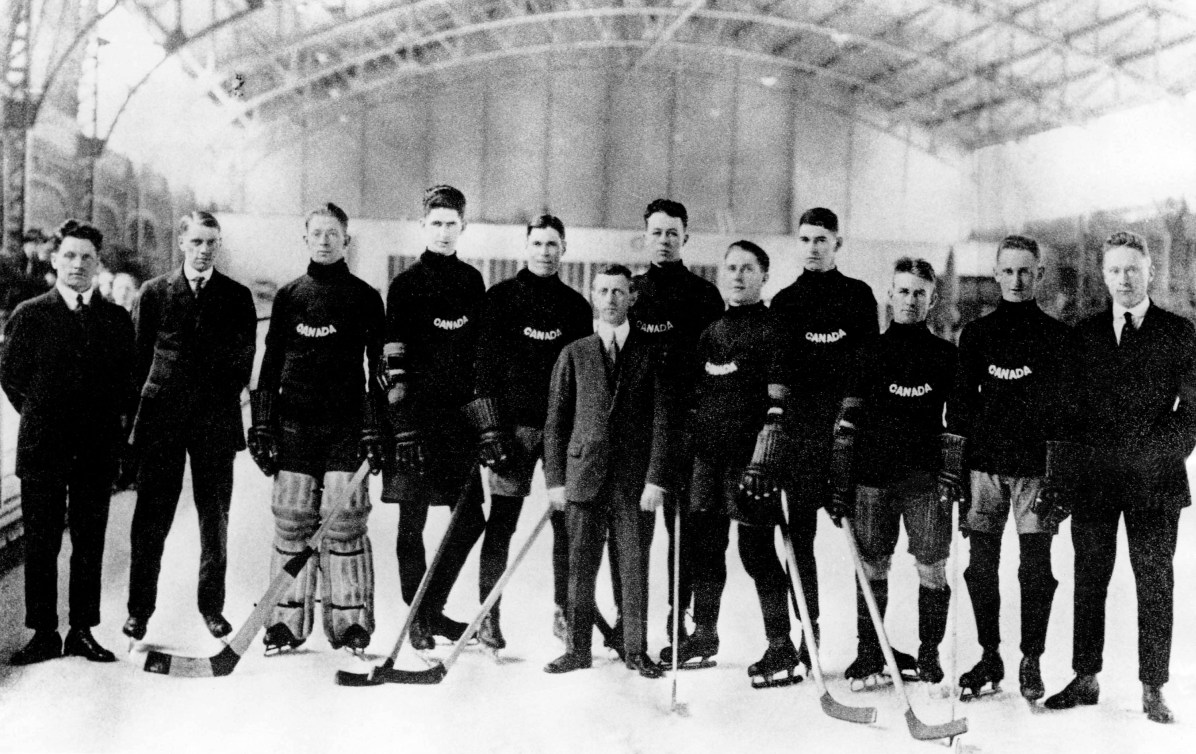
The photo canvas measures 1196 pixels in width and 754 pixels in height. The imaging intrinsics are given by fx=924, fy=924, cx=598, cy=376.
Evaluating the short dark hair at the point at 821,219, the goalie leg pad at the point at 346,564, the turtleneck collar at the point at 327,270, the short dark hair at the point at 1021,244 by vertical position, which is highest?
the short dark hair at the point at 821,219

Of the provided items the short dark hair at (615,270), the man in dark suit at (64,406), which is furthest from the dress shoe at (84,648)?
the short dark hair at (615,270)

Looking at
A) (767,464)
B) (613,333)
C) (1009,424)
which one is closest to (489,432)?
(613,333)

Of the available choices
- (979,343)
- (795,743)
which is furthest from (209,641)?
(979,343)

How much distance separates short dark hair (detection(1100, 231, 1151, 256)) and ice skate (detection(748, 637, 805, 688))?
1.68 m

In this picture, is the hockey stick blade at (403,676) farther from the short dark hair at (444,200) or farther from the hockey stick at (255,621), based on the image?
the short dark hair at (444,200)

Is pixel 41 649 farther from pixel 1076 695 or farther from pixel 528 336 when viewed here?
pixel 1076 695

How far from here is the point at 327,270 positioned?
10.3ft

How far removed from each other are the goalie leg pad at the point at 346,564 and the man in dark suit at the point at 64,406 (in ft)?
2.51

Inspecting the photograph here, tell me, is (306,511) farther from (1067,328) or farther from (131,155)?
(1067,328)

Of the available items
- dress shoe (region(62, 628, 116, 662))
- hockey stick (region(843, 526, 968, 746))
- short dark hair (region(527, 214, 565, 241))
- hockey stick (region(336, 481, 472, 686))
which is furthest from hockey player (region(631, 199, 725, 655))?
dress shoe (region(62, 628, 116, 662))

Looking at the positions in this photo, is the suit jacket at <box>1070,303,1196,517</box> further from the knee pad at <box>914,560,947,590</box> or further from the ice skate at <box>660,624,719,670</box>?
the ice skate at <box>660,624,719,670</box>

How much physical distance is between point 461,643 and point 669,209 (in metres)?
1.62

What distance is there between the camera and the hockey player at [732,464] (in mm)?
2947

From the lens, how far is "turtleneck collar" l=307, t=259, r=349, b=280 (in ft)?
10.3
